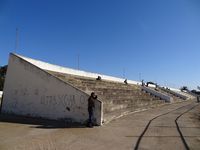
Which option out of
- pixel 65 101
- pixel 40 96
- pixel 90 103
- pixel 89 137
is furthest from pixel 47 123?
pixel 89 137

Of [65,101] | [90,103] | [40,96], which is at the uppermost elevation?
[40,96]

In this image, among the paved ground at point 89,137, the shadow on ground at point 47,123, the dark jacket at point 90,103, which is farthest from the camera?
the dark jacket at point 90,103

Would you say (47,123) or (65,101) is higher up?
(65,101)

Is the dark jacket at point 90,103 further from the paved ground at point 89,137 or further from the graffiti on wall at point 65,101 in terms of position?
the paved ground at point 89,137

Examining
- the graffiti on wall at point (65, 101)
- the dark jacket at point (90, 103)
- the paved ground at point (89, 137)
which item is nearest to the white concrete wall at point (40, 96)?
the graffiti on wall at point (65, 101)

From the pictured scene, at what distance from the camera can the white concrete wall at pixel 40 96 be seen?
40.8 ft

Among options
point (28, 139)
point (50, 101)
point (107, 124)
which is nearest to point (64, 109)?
point (50, 101)

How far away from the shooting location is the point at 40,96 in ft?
45.4

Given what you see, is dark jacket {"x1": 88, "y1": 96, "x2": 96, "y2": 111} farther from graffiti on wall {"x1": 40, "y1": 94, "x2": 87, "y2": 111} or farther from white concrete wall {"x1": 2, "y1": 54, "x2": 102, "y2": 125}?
graffiti on wall {"x1": 40, "y1": 94, "x2": 87, "y2": 111}

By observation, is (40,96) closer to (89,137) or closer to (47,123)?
(47,123)

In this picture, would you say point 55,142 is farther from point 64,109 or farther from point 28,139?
point 64,109

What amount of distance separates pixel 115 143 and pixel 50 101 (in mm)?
6162

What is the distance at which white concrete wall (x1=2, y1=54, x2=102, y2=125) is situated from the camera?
12.4 m

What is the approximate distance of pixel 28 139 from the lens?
27.9ft
